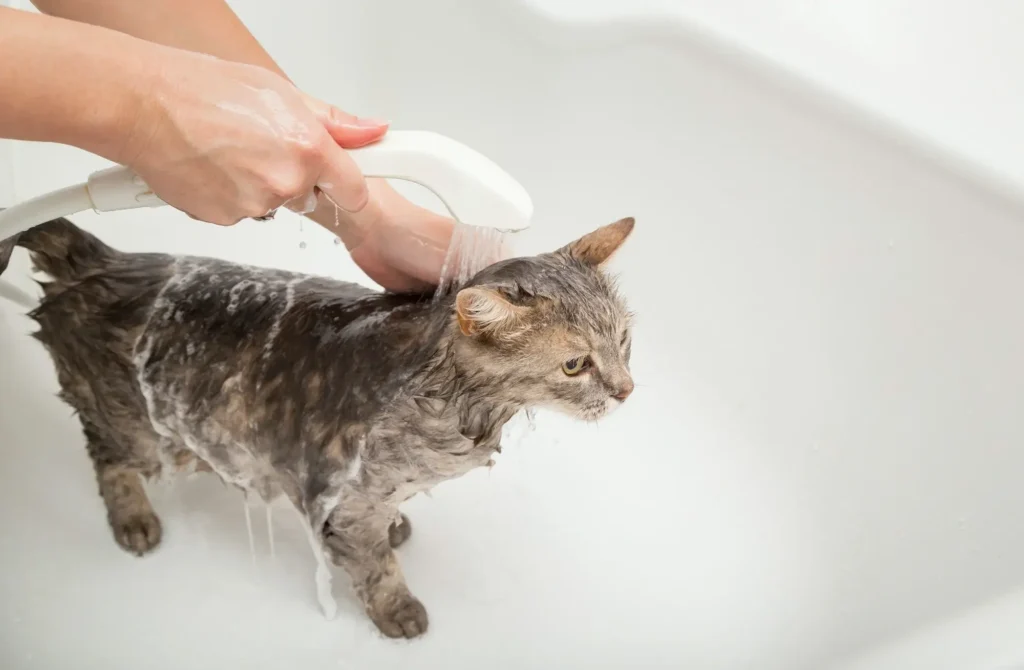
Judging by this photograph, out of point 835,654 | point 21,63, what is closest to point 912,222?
point 835,654

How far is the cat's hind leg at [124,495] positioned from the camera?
115 cm

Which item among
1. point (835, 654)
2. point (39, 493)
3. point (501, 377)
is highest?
point (501, 377)

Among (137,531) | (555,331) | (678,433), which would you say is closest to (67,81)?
(555,331)

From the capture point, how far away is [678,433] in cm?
150

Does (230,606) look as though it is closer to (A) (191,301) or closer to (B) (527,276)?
(A) (191,301)

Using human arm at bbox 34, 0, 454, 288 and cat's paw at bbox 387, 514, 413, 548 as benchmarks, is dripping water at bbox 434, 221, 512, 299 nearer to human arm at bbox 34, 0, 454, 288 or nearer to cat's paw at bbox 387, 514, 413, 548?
human arm at bbox 34, 0, 454, 288

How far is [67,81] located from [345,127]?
0.78ft

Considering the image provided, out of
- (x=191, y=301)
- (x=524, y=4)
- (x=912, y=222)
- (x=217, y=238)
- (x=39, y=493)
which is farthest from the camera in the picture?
(x=217, y=238)

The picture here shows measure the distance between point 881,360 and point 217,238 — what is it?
1.23 meters

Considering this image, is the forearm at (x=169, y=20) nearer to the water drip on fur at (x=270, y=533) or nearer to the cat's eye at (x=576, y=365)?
the cat's eye at (x=576, y=365)

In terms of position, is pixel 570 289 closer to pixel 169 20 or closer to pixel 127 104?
pixel 127 104

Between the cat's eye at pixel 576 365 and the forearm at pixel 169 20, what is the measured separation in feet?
1.67

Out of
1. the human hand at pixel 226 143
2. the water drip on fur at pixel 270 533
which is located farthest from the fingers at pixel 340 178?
the water drip on fur at pixel 270 533

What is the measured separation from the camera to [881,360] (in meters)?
1.25
